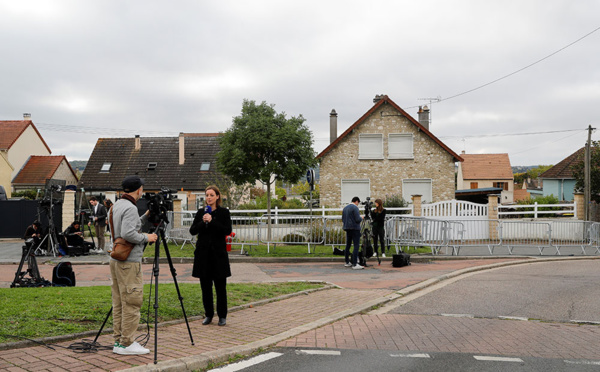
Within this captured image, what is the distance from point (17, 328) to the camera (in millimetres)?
6152

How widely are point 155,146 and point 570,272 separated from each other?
140 ft

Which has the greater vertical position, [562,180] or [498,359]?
[562,180]

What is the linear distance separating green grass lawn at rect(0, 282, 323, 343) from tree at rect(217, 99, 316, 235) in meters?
11.1

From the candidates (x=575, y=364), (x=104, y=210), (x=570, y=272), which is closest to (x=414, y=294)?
(x=575, y=364)

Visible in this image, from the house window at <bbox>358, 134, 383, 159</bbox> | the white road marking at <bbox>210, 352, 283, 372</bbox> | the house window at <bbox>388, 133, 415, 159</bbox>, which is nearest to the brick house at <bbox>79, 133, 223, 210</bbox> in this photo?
the house window at <bbox>358, 134, 383, 159</bbox>

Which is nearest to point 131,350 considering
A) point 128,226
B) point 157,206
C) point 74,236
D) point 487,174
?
point 128,226

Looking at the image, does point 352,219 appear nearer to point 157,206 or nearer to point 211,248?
point 211,248

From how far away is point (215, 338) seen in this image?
643 cm

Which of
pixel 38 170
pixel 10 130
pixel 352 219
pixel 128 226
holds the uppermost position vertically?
pixel 10 130

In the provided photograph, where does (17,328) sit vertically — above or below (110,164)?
below

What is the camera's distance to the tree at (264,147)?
20.6m

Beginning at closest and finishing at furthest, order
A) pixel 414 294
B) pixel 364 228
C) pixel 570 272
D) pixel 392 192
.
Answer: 1. pixel 414 294
2. pixel 570 272
3. pixel 364 228
4. pixel 392 192

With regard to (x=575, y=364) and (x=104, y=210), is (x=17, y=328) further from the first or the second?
(x=104, y=210)

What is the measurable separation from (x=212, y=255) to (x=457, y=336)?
3333mm
